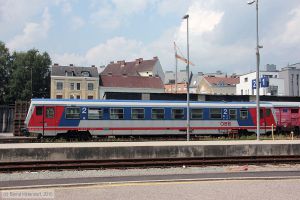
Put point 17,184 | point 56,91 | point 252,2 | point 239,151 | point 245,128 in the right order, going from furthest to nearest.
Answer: point 56,91
point 245,128
point 252,2
point 239,151
point 17,184

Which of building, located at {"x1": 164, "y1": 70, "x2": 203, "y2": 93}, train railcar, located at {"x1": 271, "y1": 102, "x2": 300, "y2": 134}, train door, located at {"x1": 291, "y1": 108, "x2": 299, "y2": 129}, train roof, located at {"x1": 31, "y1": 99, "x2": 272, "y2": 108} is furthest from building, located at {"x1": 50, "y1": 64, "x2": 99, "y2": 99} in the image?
train roof, located at {"x1": 31, "y1": 99, "x2": 272, "y2": 108}

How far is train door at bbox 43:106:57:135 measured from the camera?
26.5 metres

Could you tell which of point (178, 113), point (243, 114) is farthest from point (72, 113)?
point (243, 114)

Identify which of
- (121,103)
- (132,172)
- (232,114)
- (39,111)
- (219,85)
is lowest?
(132,172)

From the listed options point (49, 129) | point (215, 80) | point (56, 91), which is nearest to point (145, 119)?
point (49, 129)

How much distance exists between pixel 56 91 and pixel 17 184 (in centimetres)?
8331

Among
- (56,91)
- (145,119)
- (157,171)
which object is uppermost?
(56,91)

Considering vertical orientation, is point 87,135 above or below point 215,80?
below

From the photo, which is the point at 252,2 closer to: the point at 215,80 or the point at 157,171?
the point at 157,171

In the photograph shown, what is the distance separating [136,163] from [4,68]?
99.4 meters

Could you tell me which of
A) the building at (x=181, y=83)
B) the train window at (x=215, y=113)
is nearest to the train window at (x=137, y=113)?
the train window at (x=215, y=113)

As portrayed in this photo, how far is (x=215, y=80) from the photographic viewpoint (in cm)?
11312

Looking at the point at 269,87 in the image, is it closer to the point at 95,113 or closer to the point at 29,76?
the point at 29,76

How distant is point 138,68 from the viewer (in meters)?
118
